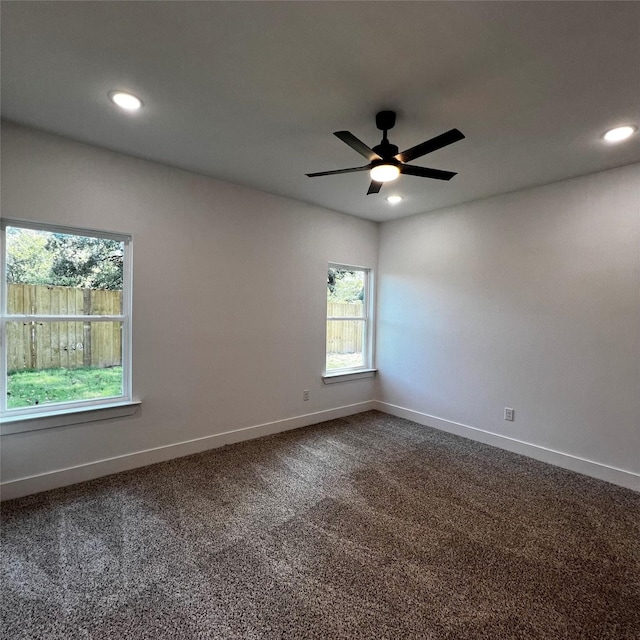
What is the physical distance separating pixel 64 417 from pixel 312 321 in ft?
8.24

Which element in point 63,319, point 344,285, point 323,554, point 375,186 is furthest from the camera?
point 344,285

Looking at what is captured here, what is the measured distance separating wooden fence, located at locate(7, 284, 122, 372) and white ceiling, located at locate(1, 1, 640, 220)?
119 cm

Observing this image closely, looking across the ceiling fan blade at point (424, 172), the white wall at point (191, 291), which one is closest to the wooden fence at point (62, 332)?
the white wall at point (191, 291)

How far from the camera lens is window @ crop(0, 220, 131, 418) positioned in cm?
257

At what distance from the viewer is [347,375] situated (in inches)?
180

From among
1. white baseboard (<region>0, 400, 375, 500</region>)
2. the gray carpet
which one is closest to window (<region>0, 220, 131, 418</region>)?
white baseboard (<region>0, 400, 375, 500</region>)

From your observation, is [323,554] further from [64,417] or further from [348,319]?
[348,319]

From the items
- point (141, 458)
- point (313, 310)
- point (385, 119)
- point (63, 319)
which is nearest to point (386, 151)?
point (385, 119)

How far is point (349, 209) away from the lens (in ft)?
14.1

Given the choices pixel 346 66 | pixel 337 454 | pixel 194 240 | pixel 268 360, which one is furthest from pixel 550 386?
pixel 194 240

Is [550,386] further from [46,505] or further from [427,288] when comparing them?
[46,505]

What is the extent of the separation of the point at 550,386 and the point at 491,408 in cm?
64

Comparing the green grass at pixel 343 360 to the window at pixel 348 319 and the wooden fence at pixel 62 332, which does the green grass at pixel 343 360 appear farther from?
the wooden fence at pixel 62 332

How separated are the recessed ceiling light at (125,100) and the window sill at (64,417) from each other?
220 cm
